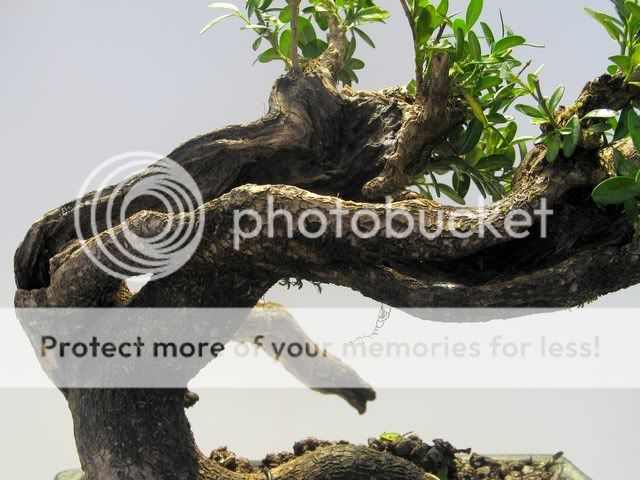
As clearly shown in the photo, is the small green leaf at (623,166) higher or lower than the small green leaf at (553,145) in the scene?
lower

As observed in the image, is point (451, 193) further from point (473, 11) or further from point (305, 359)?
point (305, 359)

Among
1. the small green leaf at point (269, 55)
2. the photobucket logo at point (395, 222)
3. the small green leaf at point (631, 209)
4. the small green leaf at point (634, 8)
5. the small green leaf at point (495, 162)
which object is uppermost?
the small green leaf at point (269, 55)

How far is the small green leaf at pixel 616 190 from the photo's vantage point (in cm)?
138

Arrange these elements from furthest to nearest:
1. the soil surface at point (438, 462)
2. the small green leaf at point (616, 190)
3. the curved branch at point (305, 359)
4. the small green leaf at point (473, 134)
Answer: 1. the curved branch at point (305, 359)
2. the soil surface at point (438, 462)
3. the small green leaf at point (473, 134)
4. the small green leaf at point (616, 190)

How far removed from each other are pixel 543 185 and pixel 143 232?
2.61 ft

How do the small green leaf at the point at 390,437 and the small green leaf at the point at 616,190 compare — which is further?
the small green leaf at the point at 390,437

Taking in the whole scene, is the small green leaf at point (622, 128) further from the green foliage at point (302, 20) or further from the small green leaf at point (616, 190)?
the green foliage at point (302, 20)

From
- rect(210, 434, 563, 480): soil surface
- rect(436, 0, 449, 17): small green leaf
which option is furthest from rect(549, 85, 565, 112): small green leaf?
rect(210, 434, 563, 480): soil surface

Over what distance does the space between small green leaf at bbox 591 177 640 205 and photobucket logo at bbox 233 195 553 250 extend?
13 centimetres

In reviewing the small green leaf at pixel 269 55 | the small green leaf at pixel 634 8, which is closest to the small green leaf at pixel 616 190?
the small green leaf at pixel 634 8

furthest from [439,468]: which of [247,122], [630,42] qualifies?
[630,42]

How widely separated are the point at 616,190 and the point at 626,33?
1.16 feet

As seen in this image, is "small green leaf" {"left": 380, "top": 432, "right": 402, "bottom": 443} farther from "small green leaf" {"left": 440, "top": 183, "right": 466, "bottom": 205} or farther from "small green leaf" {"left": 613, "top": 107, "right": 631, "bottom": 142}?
"small green leaf" {"left": 613, "top": 107, "right": 631, "bottom": 142}

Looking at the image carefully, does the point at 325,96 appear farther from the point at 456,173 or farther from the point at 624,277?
the point at 624,277
